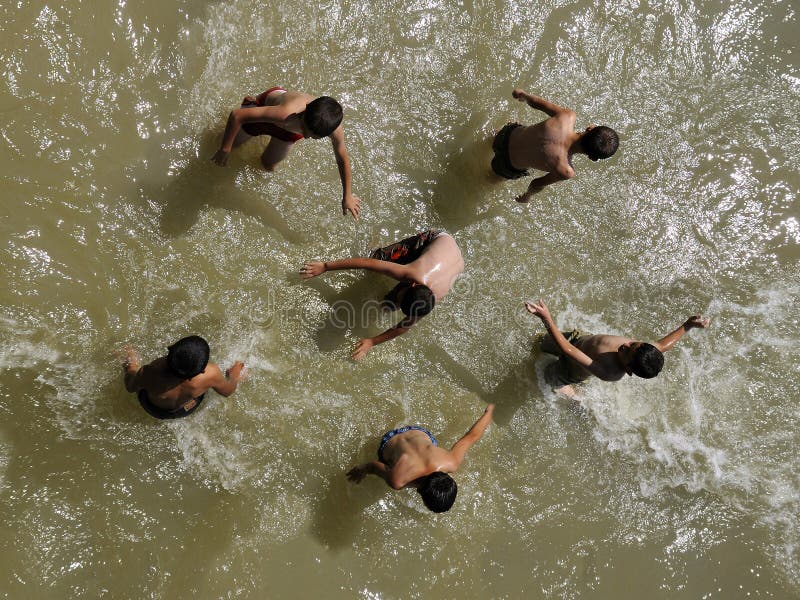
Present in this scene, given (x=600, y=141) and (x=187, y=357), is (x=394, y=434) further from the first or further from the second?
(x=600, y=141)

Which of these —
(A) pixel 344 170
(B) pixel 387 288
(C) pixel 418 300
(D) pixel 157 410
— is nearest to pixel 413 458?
(C) pixel 418 300

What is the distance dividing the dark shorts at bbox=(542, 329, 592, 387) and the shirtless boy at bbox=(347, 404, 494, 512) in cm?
81

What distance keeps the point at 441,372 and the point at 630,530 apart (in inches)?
85.4

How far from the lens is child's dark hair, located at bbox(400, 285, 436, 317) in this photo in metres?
3.88

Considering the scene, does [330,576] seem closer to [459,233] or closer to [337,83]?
[459,233]

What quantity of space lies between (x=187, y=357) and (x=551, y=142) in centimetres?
303

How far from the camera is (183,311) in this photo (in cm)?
450

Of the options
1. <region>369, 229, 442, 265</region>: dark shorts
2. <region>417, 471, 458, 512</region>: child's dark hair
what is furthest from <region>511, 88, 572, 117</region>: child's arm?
<region>417, 471, 458, 512</region>: child's dark hair

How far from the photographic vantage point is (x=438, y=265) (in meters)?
4.21

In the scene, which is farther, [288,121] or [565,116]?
[565,116]

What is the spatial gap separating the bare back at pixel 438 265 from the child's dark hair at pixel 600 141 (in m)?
1.21

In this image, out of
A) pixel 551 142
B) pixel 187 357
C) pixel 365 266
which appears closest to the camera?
pixel 187 357

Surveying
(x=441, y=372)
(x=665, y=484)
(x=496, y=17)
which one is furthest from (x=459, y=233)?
(x=665, y=484)

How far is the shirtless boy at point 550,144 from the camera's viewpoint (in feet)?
13.7
